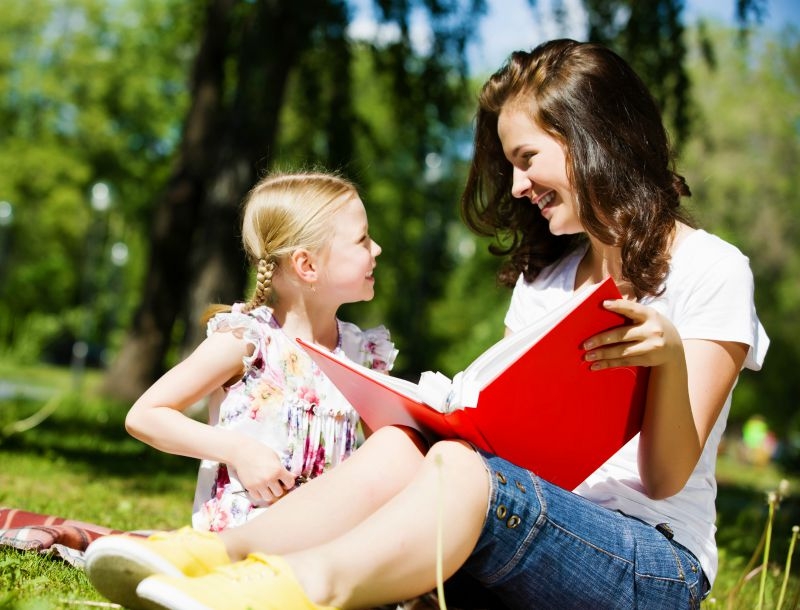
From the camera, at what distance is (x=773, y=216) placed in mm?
21641

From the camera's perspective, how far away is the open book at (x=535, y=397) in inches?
69.2

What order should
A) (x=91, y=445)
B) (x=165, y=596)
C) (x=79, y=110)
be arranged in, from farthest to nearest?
1. (x=79, y=110)
2. (x=91, y=445)
3. (x=165, y=596)

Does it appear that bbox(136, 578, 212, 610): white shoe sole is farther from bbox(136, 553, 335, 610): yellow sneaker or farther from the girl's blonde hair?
Result: the girl's blonde hair

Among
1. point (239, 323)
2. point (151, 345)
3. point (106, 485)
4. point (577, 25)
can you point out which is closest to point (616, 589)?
point (239, 323)

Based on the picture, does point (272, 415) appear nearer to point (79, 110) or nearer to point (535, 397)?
point (535, 397)

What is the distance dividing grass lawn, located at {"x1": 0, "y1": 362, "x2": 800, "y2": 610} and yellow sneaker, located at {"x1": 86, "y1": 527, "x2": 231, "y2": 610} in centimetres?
18

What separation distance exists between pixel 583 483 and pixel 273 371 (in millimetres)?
806

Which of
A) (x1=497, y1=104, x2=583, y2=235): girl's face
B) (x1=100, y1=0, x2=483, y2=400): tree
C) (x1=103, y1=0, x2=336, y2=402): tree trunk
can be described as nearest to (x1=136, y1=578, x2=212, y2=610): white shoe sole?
(x1=497, y1=104, x2=583, y2=235): girl's face

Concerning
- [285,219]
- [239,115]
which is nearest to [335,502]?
[285,219]

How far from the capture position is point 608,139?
2432mm

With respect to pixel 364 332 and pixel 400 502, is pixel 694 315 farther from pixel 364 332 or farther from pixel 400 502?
pixel 364 332

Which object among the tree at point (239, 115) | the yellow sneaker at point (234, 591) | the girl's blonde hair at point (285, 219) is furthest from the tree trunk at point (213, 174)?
the yellow sneaker at point (234, 591)

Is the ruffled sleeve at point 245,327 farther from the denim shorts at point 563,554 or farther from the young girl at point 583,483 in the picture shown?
the denim shorts at point 563,554

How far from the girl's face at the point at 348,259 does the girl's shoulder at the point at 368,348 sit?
192 millimetres
